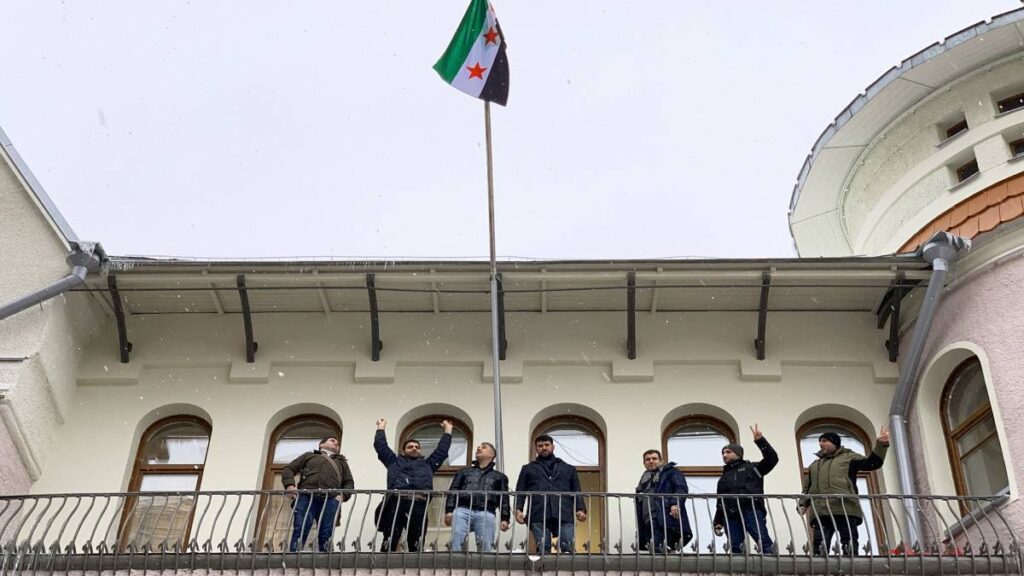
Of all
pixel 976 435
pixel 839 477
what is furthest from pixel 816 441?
pixel 839 477

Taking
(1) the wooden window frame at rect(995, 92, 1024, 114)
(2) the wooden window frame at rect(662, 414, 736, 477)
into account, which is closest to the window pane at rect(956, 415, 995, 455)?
(2) the wooden window frame at rect(662, 414, 736, 477)

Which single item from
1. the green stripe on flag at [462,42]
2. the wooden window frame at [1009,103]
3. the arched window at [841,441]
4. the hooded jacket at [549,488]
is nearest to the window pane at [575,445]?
the hooded jacket at [549,488]

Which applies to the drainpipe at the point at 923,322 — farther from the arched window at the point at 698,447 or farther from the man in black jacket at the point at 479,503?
the man in black jacket at the point at 479,503

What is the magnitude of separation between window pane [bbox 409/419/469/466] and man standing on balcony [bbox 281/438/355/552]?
1771 millimetres

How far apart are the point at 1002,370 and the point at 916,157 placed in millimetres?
3977

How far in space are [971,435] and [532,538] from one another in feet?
13.7

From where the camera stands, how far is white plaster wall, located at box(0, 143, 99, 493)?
44.2ft

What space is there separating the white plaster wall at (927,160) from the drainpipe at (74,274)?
8601 millimetres

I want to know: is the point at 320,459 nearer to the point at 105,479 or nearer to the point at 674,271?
the point at 105,479

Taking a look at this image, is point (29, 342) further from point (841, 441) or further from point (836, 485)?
point (841, 441)

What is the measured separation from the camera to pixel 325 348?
14781mm

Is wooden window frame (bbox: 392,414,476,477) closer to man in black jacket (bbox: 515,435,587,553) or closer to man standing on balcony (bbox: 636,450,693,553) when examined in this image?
man in black jacket (bbox: 515,435,587,553)

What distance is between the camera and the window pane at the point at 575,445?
556 inches

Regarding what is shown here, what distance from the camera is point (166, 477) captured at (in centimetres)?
1424
